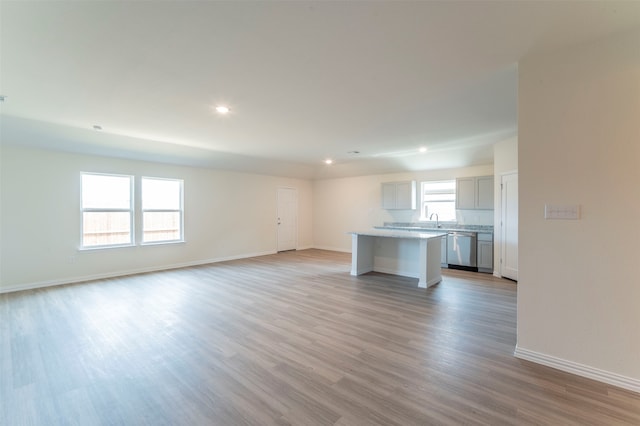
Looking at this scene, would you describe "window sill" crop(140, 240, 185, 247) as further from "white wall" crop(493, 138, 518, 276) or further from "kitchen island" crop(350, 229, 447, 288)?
→ "white wall" crop(493, 138, 518, 276)

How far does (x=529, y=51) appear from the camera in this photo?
7.55ft

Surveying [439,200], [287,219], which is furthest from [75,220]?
[439,200]

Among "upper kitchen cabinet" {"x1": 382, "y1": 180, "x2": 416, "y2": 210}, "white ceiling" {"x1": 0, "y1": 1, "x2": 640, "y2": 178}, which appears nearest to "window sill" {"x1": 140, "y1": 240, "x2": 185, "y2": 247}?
"white ceiling" {"x1": 0, "y1": 1, "x2": 640, "y2": 178}

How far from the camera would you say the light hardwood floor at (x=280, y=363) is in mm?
1851

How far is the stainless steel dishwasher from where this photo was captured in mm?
6105

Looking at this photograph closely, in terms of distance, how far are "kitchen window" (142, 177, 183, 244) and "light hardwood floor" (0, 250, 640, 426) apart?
6.46ft

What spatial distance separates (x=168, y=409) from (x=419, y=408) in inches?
66.8

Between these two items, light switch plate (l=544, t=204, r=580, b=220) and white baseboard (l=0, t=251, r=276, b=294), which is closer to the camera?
light switch plate (l=544, t=204, r=580, b=220)

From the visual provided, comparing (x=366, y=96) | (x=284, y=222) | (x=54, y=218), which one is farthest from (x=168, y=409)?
(x=284, y=222)

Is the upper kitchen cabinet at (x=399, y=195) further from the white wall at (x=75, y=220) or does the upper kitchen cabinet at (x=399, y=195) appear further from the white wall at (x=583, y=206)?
the white wall at (x=583, y=206)

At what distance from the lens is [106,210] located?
5539 mm

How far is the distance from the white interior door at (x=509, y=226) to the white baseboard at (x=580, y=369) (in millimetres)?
3143

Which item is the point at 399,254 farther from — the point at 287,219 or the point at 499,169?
the point at 287,219

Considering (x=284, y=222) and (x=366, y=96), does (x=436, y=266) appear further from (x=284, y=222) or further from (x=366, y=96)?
(x=284, y=222)
